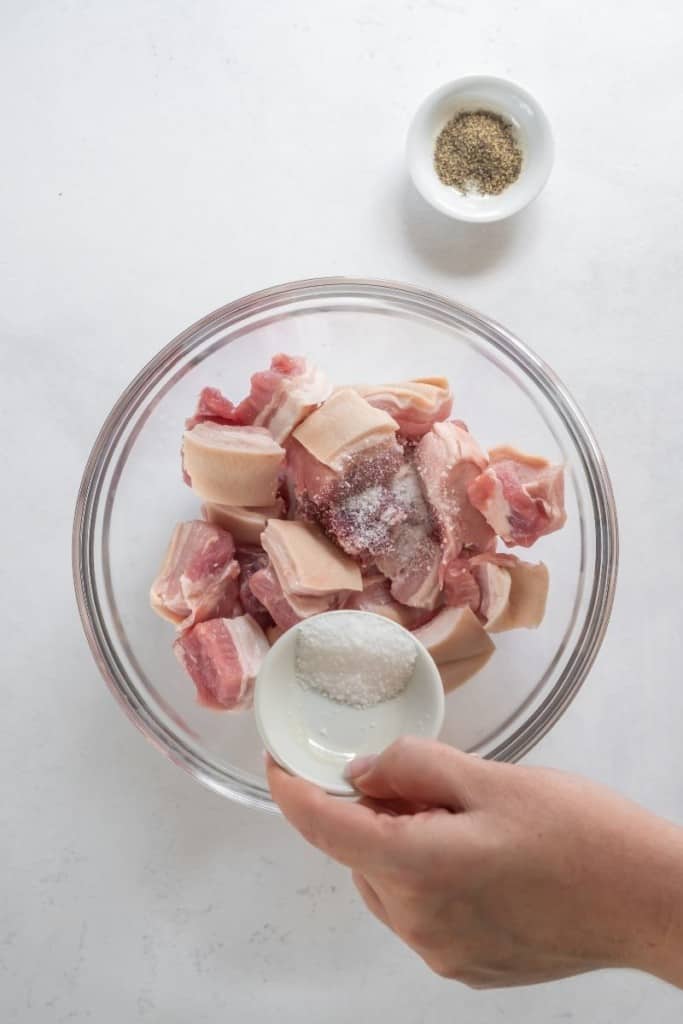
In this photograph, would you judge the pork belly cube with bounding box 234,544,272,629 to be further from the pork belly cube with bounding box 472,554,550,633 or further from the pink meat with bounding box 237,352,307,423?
the pork belly cube with bounding box 472,554,550,633

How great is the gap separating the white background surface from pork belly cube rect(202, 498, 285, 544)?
1.28 feet

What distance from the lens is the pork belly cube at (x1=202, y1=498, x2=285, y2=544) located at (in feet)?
5.51

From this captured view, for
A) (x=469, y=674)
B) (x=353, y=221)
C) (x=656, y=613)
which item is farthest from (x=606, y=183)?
(x=469, y=674)

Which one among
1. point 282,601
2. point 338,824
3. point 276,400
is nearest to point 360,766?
point 338,824

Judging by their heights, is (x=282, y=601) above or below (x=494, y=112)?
below

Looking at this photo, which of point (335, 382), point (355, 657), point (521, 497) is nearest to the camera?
point (355, 657)

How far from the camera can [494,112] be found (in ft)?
6.32

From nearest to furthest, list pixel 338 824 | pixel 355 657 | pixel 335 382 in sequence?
pixel 338 824 → pixel 355 657 → pixel 335 382

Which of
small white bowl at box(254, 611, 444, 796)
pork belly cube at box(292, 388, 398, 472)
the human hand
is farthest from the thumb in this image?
pork belly cube at box(292, 388, 398, 472)

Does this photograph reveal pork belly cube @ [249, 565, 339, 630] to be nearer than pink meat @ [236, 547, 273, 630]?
Yes

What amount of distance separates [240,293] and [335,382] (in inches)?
10.7

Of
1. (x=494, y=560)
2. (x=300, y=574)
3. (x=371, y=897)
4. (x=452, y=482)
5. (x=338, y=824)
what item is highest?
(x=452, y=482)

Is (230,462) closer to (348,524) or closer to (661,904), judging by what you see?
(348,524)

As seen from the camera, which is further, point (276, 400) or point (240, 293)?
point (240, 293)
